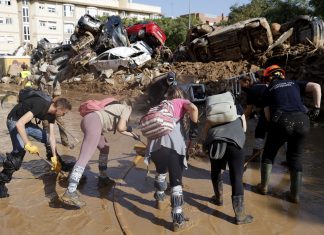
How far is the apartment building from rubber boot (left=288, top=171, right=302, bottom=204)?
174ft

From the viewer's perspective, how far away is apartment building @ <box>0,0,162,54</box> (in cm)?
5491

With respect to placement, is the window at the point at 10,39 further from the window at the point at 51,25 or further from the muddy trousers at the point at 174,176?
the muddy trousers at the point at 174,176

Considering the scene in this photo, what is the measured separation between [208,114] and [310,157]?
3567 millimetres

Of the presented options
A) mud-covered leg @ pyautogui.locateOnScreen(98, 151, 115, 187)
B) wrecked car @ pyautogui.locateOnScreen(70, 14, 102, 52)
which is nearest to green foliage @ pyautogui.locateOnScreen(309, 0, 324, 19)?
wrecked car @ pyautogui.locateOnScreen(70, 14, 102, 52)

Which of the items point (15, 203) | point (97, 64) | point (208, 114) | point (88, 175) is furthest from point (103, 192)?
point (97, 64)

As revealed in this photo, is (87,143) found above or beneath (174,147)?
beneath

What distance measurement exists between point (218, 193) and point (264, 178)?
0.74 meters

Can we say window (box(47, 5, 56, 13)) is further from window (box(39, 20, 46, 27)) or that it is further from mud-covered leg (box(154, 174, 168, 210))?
mud-covered leg (box(154, 174, 168, 210))

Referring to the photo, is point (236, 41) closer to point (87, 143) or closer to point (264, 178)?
point (264, 178)

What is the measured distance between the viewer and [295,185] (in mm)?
4613

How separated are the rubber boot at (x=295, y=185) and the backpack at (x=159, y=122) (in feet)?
5.65

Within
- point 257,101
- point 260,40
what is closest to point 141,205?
point 257,101

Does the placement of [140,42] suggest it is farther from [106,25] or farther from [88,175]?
[88,175]

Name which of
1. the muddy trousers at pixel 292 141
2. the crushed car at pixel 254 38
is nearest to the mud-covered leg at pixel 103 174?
the muddy trousers at pixel 292 141
